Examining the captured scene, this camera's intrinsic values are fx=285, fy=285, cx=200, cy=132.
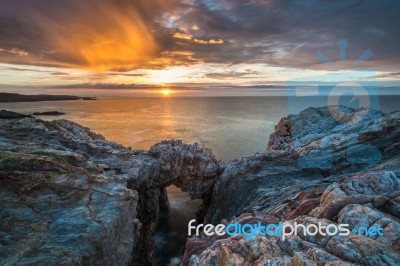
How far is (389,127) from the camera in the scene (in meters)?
27.2

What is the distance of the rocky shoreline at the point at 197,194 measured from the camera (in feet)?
41.9

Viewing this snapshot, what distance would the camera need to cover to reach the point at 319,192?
62.4 feet

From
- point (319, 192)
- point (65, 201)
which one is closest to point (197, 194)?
point (319, 192)

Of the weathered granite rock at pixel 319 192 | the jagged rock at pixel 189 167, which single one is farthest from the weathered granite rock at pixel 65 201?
the weathered granite rock at pixel 319 192

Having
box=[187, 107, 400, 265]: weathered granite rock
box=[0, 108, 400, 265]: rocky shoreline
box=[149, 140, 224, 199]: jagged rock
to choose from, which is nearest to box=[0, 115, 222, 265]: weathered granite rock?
box=[0, 108, 400, 265]: rocky shoreline

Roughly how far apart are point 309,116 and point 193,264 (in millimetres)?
31274

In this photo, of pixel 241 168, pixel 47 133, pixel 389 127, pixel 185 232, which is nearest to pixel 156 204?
pixel 185 232

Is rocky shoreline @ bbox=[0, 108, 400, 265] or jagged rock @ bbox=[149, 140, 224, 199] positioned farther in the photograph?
jagged rock @ bbox=[149, 140, 224, 199]

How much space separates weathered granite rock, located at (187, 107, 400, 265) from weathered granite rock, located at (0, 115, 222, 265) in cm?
502

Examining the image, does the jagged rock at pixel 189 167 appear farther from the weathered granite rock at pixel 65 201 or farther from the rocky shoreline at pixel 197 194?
the weathered granite rock at pixel 65 201

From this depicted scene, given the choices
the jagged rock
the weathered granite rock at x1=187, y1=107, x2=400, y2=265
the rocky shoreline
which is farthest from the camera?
the jagged rock

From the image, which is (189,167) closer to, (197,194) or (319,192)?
(197,194)

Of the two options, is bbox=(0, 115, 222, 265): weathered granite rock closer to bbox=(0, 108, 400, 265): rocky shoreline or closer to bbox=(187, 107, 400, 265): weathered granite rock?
bbox=(0, 108, 400, 265): rocky shoreline

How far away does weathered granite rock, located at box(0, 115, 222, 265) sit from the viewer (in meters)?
14.4
